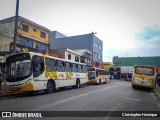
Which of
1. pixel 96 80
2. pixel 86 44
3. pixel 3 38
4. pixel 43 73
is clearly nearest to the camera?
pixel 43 73

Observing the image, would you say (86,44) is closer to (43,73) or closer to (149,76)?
(149,76)

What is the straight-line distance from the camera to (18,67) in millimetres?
11195

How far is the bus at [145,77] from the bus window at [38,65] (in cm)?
1249

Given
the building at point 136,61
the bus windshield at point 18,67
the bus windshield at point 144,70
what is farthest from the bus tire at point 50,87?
the building at point 136,61

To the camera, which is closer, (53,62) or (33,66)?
(33,66)

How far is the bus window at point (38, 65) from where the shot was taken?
37.3 ft

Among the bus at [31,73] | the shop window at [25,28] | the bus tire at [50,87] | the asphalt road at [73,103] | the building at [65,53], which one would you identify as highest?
the shop window at [25,28]

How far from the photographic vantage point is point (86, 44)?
162 ft

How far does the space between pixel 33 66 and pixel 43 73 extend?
1210 millimetres

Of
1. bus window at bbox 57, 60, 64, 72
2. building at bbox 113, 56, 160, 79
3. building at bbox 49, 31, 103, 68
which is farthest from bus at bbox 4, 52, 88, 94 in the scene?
building at bbox 113, 56, 160, 79

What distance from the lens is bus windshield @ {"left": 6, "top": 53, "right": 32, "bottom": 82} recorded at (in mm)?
10906

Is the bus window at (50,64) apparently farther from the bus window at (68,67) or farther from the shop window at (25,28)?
the shop window at (25,28)

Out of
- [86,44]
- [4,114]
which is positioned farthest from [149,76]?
[86,44]

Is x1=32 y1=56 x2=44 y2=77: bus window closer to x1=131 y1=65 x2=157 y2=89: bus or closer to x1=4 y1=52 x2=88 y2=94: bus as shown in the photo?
x1=4 y1=52 x2=88 y2=94: bus
